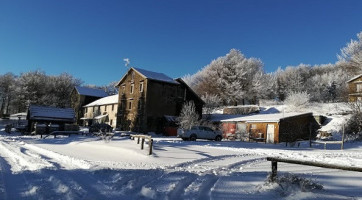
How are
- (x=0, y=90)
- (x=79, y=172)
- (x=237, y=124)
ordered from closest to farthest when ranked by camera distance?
(x=79, y=172) < (x=237, y=124) < (x=0, y=90)

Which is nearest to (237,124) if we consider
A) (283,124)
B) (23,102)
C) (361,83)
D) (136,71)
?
(283,124)

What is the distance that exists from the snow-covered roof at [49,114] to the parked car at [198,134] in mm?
21432

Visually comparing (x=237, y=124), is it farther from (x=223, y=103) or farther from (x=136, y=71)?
(x=223, y=103)

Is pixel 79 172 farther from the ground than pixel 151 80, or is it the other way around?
pixel 151 80

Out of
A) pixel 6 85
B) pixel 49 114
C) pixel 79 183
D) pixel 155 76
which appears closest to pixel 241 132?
pixel 155 76

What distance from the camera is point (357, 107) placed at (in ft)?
111

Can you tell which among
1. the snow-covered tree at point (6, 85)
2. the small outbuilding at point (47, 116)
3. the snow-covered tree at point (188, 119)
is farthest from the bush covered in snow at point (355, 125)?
the snow-covered tree at point (6, 85)

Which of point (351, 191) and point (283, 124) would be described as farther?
point (283, 124)

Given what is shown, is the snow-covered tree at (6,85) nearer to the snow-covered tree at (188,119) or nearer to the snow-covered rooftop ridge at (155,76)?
the snow-covered rooftop ridge at (155,76)

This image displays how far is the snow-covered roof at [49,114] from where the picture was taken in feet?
134

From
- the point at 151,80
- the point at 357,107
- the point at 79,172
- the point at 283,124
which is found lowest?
the point at 79,172

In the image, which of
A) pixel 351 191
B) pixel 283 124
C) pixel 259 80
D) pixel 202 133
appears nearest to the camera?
pixel 351 191

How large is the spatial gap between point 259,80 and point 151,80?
26.5 metres

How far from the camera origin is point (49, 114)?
137ft
